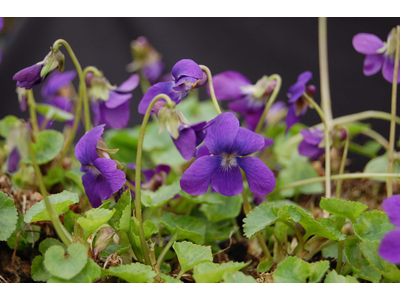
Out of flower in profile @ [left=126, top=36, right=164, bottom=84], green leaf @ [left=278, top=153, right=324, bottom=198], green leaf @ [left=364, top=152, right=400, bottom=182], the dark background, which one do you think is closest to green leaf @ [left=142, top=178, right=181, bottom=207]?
green leaf @ [left=278, top=153, right=324, bottom=198]

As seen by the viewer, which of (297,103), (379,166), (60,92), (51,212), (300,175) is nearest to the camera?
(51,212)

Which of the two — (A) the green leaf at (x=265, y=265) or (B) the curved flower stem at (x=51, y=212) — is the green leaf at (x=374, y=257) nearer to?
(A) the green leaf at (x=265, y=265)

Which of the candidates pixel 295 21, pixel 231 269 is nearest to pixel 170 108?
pixel 231 269

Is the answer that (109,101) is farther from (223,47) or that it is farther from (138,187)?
(223,47)

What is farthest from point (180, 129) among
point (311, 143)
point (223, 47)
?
point (223, 47)

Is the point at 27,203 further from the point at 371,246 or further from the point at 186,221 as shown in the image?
the point at 371,246

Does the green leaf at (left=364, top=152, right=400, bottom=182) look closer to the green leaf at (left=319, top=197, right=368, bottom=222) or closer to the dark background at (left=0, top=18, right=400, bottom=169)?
the green leaf at (left=319, top=197, right=368, bottom=222)
